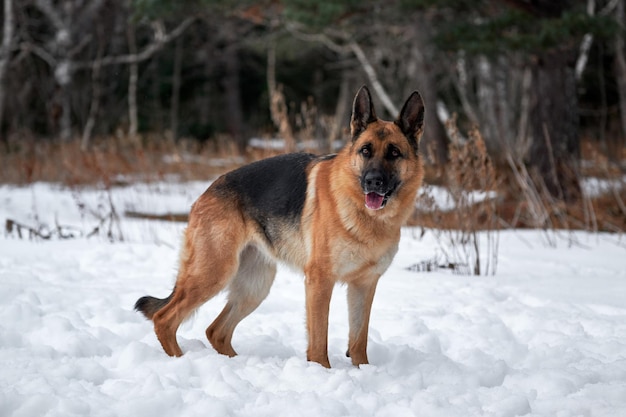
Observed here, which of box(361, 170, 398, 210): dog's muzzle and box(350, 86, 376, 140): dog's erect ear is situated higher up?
box(350, 86, 376, 140): dog's erect ear

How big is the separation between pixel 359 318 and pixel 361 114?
50.3 inches

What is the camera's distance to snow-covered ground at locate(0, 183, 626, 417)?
3.26 meters

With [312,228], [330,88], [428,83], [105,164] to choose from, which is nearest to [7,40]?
[105,164]

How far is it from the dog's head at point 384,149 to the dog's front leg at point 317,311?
519mm

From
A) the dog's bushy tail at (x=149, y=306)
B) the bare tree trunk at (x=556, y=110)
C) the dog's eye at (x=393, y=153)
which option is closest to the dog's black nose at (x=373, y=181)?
the dog's eye at (x=393, y=153)

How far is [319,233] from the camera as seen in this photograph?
399cm

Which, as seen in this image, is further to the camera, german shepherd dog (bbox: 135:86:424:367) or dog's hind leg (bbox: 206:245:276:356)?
dog's hind leg (bbox: 206:245:276:356)

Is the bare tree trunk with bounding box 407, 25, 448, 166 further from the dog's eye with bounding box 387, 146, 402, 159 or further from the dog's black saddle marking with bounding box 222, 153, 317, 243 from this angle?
the dog's eye with bounding box 387, 146, 402, 159

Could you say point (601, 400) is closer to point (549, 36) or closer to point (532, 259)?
point (532, 259)

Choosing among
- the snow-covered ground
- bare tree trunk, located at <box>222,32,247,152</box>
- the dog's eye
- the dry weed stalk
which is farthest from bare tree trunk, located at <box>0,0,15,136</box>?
the dog's eye

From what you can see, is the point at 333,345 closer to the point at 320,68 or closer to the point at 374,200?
the point at 374,200

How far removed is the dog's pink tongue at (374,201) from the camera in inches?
152

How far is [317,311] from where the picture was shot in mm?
3945

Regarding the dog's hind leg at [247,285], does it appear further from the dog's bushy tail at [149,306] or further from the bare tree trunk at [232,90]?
the bare tree trunk at [232,90]
